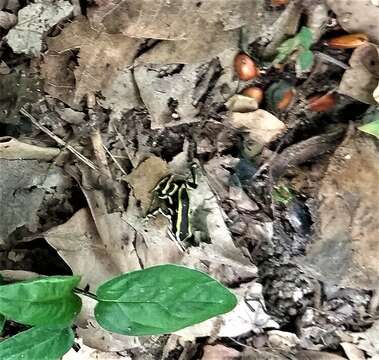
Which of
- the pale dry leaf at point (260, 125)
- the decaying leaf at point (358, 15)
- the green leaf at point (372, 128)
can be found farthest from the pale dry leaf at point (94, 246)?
the decaying leaf at point (358, 15)

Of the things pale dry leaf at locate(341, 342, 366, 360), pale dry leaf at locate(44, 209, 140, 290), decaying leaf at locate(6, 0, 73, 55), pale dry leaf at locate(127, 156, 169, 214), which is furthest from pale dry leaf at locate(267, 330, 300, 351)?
decaying leaf at locate(6, 0, 73, 55)

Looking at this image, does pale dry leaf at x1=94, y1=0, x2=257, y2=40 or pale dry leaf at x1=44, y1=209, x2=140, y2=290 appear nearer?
pale dry leaf at x1=94, y1=0, x2=257, y2=40

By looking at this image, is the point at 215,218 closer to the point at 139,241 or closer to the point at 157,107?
the point at 139,241

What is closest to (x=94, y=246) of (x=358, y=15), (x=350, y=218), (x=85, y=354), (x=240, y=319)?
(x=85, y=354)

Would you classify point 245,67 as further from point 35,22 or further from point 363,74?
point 35,22

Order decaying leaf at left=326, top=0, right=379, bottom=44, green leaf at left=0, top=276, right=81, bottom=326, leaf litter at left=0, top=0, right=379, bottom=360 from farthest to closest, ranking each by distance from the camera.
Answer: leaf litter at left=0, top=0, right=379, bottom=360
decaying leaf at left=326, top=0, right=379, bottom=44
green leaf at left=0, top=276, right=81, bottom=326

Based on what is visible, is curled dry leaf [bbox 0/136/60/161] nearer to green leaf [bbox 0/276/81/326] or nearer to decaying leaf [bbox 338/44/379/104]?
green leaf [bbox 0/276/81/326]
